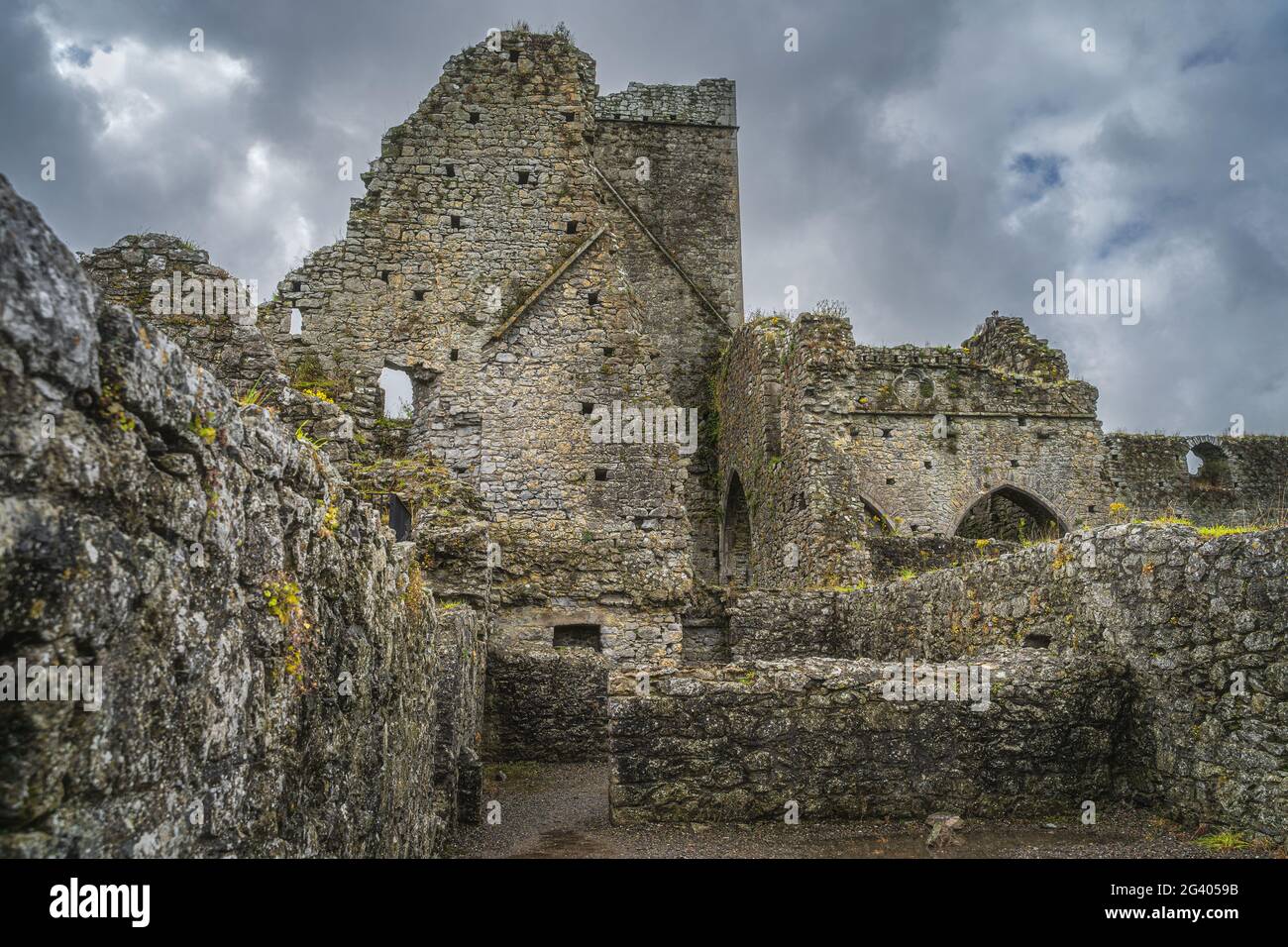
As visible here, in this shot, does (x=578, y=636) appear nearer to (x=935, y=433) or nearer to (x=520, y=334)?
(x=520, y=334)

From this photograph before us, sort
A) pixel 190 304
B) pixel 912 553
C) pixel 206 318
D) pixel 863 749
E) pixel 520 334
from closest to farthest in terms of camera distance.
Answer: pixel 863 749 → pixel 206 318 → pixel 190 304 → pixel 912 553 → pixel 520 334

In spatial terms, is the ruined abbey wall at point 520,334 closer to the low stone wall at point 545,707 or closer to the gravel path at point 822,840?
the low stone wall at point 545,707

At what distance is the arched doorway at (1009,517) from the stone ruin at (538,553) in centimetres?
9

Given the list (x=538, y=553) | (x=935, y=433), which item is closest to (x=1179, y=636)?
(x=538, y=553)

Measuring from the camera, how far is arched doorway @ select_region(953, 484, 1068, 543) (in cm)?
2006

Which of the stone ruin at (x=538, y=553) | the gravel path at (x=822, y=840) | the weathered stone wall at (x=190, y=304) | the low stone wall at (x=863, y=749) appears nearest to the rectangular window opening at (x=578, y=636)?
the stone ruin at (x=538, y=553)

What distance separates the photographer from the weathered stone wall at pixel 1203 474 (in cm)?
2475

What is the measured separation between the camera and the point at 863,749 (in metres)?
6.17

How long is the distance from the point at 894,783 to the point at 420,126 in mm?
12776

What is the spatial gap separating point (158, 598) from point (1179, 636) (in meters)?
5.83

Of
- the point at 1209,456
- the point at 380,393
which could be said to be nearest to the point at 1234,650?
the point at 380,393

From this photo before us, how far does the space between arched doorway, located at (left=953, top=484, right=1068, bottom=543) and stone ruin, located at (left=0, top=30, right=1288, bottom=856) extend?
0.31 ft

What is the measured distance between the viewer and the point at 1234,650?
521 centimetres
